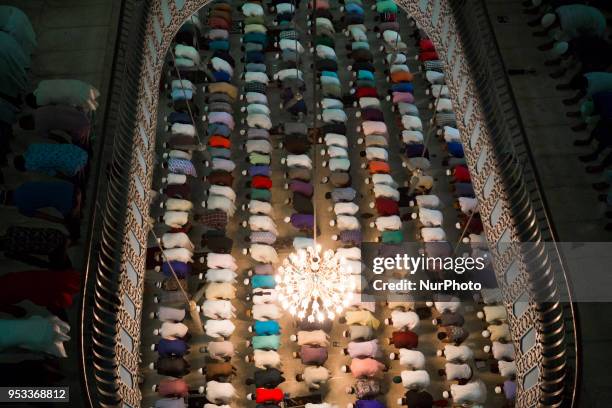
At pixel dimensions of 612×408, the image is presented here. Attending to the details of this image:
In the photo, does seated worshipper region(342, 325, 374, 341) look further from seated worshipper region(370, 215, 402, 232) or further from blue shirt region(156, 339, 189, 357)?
blue shirt region(156, 339, 189, 357)

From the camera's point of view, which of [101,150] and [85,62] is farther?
→ [85,62]

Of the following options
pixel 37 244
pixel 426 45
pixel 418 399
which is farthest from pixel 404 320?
pixel 426 45

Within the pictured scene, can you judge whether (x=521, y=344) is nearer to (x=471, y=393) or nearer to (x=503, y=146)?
(x=471, y=393)

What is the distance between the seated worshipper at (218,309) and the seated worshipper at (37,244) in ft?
7.40

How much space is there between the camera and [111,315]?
7.36 m

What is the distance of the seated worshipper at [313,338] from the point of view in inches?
368

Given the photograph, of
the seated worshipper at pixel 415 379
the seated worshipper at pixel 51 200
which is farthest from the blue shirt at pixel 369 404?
the seated worshipper at pixel 51 200

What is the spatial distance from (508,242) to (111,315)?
5.14m

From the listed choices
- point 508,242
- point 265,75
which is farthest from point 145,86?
point 508,242

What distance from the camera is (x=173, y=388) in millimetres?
9000


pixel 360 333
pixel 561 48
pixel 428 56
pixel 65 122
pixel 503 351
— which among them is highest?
pixel 428 56

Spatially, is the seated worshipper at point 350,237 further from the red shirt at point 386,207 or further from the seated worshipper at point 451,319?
the seated worshipper at point 451,319

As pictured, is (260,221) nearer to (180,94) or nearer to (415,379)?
(180,94)

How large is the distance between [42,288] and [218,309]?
2.75 metres
